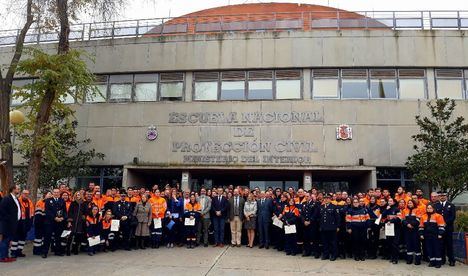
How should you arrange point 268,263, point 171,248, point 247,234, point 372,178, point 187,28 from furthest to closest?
point 187,28 < point 372,178 < point 247,234 < point 171,248 < point 268,263

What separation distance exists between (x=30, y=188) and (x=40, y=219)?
3.07 metres

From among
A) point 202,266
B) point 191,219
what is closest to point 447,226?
point 202,266

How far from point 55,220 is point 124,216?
6.00 ft

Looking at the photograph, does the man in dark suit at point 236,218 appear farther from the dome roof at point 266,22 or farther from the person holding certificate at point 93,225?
the dome roof at point 266,22

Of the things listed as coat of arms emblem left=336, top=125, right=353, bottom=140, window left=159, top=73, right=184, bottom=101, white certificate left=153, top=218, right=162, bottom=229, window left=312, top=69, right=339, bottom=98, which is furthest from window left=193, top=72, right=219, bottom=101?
white certificate left=153, top=218, right=162, bottom=229

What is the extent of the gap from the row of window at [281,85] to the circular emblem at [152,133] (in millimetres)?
1466

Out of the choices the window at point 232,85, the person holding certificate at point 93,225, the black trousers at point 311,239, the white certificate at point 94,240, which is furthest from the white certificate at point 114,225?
the window at point 232,85

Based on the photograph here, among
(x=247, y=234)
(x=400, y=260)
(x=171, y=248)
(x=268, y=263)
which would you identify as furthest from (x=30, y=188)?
(x=400, y=260)

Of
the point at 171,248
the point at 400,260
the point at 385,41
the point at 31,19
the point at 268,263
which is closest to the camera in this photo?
the point at 268,263

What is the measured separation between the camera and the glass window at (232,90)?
1805 centimetres

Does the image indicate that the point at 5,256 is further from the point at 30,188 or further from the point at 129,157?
the point at 129,157

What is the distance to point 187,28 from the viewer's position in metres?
19.2

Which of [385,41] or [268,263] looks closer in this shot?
[268,263]

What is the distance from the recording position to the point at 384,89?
17.4 m
